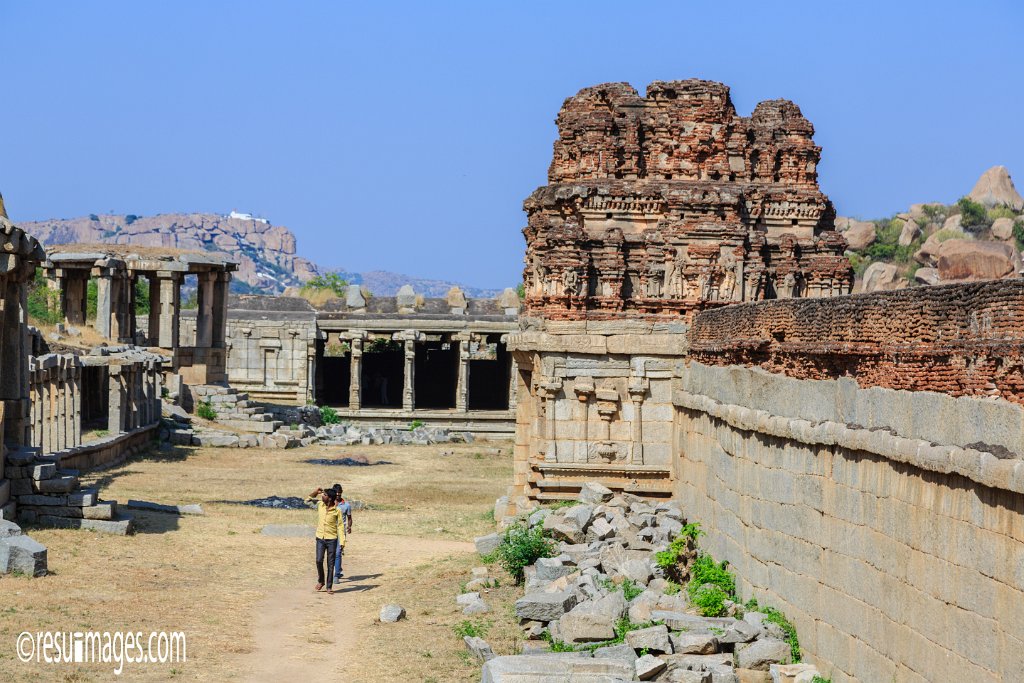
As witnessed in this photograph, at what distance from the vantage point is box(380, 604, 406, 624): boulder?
14.1m

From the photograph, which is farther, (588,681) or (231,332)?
(231,332)

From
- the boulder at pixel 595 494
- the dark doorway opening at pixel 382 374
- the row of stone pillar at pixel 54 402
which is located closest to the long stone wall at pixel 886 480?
the boulder at pixel 595 494

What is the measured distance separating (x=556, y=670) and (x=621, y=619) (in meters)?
2.12

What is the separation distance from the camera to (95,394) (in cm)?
3484

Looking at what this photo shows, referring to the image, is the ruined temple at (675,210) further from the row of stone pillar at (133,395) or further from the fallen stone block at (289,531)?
the row of stone pillar at (133,395)

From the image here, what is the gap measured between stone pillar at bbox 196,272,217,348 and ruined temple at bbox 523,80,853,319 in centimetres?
2390

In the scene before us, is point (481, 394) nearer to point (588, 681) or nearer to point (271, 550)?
point (271, 550)

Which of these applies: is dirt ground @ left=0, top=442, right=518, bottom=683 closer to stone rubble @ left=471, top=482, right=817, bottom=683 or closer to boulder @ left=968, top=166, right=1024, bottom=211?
stone rubble @ left=471, top=482, right=817, bottom=683

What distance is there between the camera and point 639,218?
19766 mm

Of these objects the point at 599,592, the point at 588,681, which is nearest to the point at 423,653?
the point at 599,592

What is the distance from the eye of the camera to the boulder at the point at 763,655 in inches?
427

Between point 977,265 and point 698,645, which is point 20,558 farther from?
point 977,265

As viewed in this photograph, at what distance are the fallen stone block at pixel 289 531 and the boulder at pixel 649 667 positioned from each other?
10014mm

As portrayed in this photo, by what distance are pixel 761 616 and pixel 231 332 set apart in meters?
38.8
